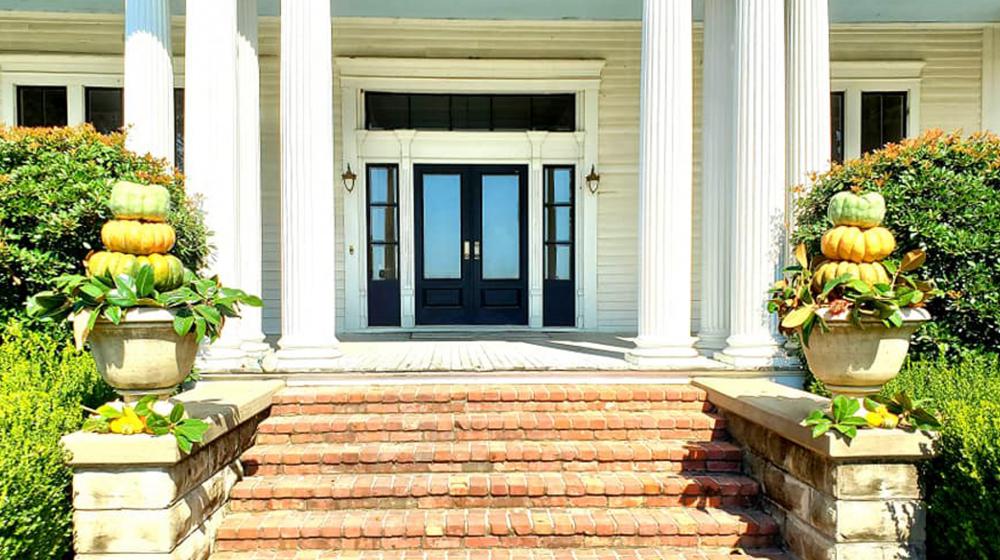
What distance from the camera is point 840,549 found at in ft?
10.3

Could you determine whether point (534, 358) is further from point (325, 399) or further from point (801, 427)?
point (801, 427)

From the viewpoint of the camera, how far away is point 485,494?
391 cm

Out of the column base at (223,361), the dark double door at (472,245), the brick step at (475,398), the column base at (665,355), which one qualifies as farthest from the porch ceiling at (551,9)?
the brick step at (475,398)

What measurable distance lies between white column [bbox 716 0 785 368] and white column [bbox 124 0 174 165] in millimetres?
5309

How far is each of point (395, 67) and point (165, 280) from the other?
6315mm

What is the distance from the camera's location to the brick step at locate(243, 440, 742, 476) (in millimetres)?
4145

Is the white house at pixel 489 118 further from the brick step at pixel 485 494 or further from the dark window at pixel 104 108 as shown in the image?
the brick step at pixel 485 494

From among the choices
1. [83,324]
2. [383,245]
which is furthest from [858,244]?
[383,245]

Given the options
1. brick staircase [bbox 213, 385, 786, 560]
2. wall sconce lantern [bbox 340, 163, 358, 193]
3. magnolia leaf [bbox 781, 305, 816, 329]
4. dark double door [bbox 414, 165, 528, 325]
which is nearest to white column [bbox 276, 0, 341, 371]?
brick staircase [bbox 213, 385, 786, 560]

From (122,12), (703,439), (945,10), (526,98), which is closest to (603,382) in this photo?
(703,439)

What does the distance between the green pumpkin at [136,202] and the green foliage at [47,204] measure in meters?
1.30

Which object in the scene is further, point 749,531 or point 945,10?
point 945,10

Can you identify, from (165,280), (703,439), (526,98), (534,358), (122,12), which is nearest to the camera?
(165,280)

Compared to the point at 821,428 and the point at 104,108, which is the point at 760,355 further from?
the point at 104,108
